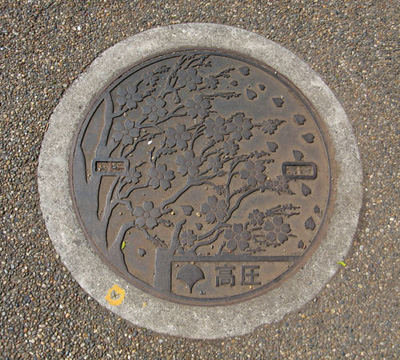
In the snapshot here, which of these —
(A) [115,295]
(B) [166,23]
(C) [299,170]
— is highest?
(B) [166,23]

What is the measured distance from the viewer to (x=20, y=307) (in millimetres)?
2309

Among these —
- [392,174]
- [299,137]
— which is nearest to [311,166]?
[299,137]

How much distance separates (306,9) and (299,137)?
44.6 inches

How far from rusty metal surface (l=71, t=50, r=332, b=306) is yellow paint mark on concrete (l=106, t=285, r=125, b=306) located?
0.09 m

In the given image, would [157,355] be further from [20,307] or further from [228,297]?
[20,307]

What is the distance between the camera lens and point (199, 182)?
2596 millimetres

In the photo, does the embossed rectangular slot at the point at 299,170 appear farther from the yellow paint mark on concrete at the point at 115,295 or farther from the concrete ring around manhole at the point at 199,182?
the yellow paint mark on concrete at the point at 115,295

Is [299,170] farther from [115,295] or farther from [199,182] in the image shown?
[115,295]

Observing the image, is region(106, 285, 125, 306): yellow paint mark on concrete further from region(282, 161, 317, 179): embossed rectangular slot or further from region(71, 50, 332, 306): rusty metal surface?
region(282, 161, 317, 179): embossed rectangular slot

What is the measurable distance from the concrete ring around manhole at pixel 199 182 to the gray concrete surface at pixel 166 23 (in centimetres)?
8

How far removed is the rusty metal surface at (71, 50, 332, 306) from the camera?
8.05 feet

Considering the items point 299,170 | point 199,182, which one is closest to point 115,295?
point 199,182

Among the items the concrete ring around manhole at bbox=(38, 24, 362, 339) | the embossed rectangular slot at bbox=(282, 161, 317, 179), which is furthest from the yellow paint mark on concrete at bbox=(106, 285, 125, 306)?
the embossed rectangular slot at bbox=(282, 161, 317, 179)

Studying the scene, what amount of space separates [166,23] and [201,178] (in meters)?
1.28
